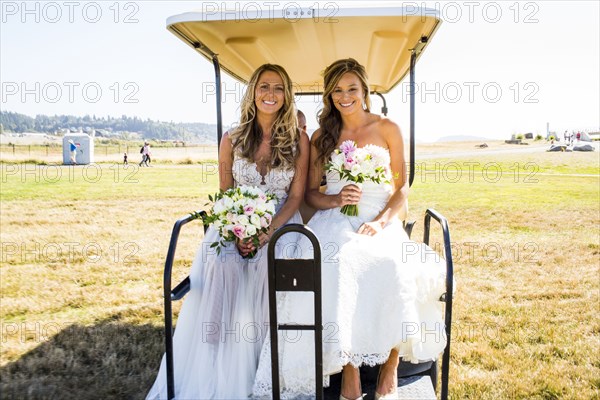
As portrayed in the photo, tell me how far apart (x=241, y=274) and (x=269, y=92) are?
131 cm

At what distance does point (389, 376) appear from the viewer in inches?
122

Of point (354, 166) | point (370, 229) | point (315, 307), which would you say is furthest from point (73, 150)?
point (315, 307)

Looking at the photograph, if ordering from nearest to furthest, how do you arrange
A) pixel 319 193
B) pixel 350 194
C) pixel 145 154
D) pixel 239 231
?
pixel 239 231 → pixel 350 194 → pixel 319 193 → pixel 145 154

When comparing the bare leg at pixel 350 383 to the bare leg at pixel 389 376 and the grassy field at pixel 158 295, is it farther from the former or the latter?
the grassy field at pixel 158 295

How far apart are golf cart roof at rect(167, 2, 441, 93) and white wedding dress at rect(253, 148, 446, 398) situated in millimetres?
1329

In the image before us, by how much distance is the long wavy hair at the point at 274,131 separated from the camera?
3.82m

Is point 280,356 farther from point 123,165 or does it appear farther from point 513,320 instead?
point 123,165

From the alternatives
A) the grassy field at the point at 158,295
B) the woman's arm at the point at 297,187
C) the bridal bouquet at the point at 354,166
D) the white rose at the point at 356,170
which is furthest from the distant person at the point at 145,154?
the white rose at the point at 356,170

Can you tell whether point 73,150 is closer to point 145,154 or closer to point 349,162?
point 145,154

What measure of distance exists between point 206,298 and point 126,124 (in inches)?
7263

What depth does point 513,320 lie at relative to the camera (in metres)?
5.27

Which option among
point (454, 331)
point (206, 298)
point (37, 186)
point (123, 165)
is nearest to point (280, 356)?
point (206, 298)

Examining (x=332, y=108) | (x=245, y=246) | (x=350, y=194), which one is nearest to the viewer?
(x=245, y=246)

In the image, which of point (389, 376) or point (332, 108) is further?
point (332, 108)
